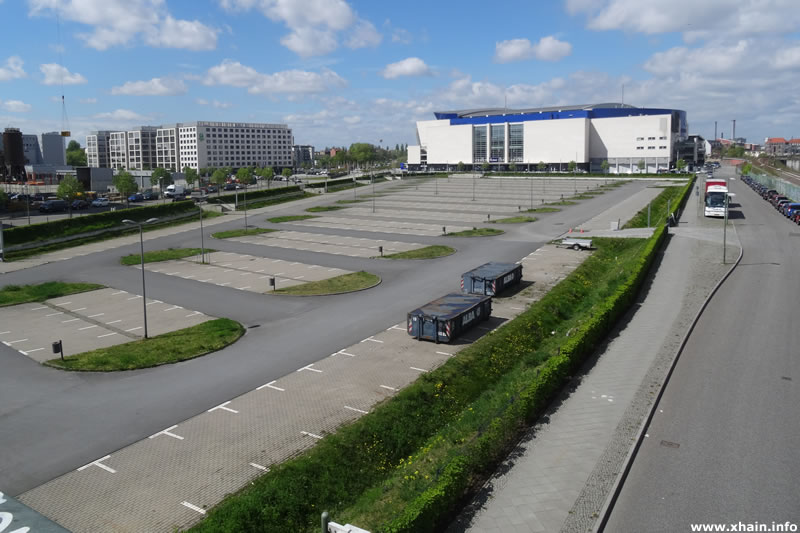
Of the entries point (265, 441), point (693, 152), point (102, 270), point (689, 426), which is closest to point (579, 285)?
point (689, 426)

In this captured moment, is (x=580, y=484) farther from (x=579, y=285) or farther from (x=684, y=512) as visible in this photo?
(x=579, y=285)

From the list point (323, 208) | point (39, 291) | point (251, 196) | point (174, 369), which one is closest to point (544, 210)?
point (323, 208)

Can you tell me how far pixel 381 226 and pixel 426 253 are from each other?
1968 centimetres

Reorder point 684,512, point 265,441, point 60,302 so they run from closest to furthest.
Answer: point 684,512, point 265,441, point 60,302

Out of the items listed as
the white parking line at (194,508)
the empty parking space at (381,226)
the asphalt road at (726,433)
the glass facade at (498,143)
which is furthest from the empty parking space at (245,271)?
the glass facade at (498,143)

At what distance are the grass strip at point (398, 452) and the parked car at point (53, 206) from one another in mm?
76050

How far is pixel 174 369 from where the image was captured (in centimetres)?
2298

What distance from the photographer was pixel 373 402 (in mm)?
19547

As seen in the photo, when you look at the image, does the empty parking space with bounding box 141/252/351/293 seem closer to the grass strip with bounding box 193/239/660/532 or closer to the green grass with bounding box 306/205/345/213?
the grass strip with bounding box 193/239/660/532

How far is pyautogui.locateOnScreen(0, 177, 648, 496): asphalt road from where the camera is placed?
17172 mm

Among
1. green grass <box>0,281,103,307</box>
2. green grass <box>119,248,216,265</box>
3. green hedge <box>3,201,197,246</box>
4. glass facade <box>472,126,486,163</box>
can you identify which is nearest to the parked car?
green hedge <box>3,201,197,246</box>

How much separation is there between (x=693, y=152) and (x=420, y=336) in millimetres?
197695

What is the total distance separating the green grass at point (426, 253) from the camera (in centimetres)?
4597

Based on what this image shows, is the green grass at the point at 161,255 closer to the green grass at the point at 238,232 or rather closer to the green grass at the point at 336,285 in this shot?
the green grass at the point at 238,232
